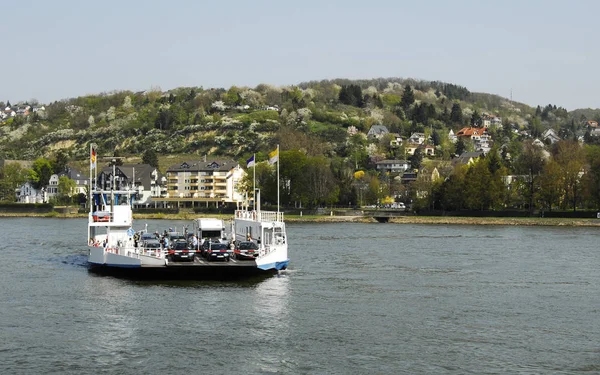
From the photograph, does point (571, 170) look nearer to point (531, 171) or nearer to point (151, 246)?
point (531, 171)

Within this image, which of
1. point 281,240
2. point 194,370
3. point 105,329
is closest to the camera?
point 194,370

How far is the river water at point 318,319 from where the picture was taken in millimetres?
32375

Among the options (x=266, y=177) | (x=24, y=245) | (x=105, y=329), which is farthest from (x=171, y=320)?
(x=266, y=177)

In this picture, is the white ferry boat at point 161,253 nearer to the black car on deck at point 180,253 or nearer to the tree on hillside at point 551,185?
the black car on deck at point 180,253

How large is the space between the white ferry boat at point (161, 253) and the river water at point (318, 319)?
108 cm

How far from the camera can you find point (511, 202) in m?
145

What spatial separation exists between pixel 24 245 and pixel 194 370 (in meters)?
59.0

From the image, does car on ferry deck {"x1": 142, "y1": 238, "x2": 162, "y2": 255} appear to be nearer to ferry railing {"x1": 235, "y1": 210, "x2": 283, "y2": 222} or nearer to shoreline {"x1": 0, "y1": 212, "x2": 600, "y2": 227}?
ferry railing {"x1": 235, "y1": 210, "x2": 283, "y2": 222}

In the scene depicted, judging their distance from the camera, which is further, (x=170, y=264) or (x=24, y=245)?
(x=24, y=245)

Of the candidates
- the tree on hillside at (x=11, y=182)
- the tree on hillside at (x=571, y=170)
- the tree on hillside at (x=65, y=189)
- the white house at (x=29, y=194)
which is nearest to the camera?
the tree on hillside at (x=571, y=170)

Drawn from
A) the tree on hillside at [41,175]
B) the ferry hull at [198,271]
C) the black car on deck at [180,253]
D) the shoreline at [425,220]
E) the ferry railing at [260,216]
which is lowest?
the ferry hull at [198,271]

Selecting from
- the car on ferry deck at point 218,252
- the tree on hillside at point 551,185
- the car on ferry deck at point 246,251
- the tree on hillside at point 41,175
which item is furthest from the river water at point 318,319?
the tree on hillside at point 41,175

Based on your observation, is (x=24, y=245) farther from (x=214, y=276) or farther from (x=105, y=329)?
(x=105, y=329)

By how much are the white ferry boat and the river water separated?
Result: 1077mm
